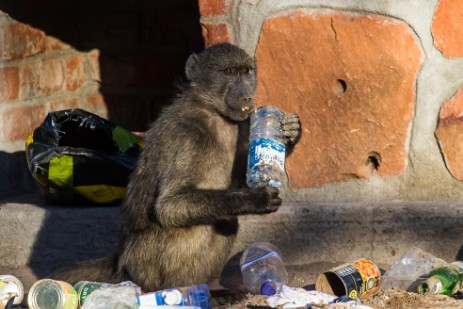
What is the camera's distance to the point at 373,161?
4.77 m

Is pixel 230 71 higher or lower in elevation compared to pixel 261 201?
higher

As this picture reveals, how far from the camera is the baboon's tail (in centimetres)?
441

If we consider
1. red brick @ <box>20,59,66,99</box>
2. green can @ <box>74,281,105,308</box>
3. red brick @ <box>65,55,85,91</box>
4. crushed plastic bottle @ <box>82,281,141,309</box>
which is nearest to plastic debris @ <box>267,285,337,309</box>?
crushed plastic bottle @ <box>82,281,141,309</box>

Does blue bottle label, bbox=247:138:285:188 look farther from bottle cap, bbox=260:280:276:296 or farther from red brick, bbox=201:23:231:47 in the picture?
red brick, bbox=201:23:231:47

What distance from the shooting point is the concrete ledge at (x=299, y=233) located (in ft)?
14.9

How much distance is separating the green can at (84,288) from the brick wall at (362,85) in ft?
3.94

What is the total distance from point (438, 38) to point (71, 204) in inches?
80.3

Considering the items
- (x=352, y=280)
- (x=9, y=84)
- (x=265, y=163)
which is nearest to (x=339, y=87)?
(x=265, y=163)

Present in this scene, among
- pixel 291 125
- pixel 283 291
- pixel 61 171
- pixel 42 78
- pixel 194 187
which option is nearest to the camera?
pixel 283 291

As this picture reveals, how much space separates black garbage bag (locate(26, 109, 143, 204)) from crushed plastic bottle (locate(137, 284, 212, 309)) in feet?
4.49

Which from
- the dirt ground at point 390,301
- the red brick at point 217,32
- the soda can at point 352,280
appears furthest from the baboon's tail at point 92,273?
the red brick at point 217,32

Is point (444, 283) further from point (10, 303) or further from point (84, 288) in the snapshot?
point (10, 303)

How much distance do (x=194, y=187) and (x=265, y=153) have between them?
0.35m

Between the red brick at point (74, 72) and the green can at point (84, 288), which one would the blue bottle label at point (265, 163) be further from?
the red brick at point (74, 72)
